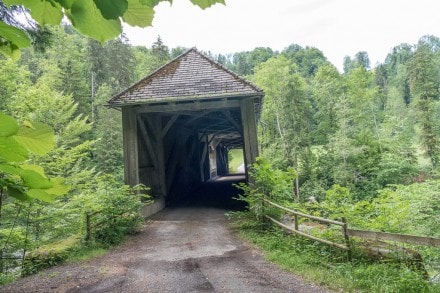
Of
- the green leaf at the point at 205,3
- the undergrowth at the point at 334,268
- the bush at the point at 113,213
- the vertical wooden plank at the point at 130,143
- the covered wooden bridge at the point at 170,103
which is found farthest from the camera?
the vertical wooden plank at the point at 130,143

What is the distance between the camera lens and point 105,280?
5.69 meters

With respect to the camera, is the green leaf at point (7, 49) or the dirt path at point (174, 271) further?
the dirt path at point (174, 271)

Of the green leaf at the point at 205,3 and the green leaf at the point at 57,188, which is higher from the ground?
the green leaf at the point at 205,3

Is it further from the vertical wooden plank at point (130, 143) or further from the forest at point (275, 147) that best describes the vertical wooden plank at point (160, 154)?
the forest at point (275, 147)

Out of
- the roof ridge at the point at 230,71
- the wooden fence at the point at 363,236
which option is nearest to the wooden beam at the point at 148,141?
the roof ridge at the point at 230,71

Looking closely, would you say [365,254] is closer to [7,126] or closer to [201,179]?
[7,126]

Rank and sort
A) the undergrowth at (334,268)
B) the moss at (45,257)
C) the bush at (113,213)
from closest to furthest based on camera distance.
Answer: the undergrowth at (334,268) < the moss at (45,257) < the bush at (113,213)

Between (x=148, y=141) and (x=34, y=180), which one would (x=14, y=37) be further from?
(x=148, y=141)

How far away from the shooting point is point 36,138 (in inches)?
25.4

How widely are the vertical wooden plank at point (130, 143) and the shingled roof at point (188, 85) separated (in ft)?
1.99

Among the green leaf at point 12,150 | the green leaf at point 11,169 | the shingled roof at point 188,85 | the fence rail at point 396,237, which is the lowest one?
the fence rail at point 396,237

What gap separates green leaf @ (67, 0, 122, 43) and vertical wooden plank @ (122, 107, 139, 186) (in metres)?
10.9

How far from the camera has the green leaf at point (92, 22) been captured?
749 millimetres

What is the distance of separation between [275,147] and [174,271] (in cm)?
2682
